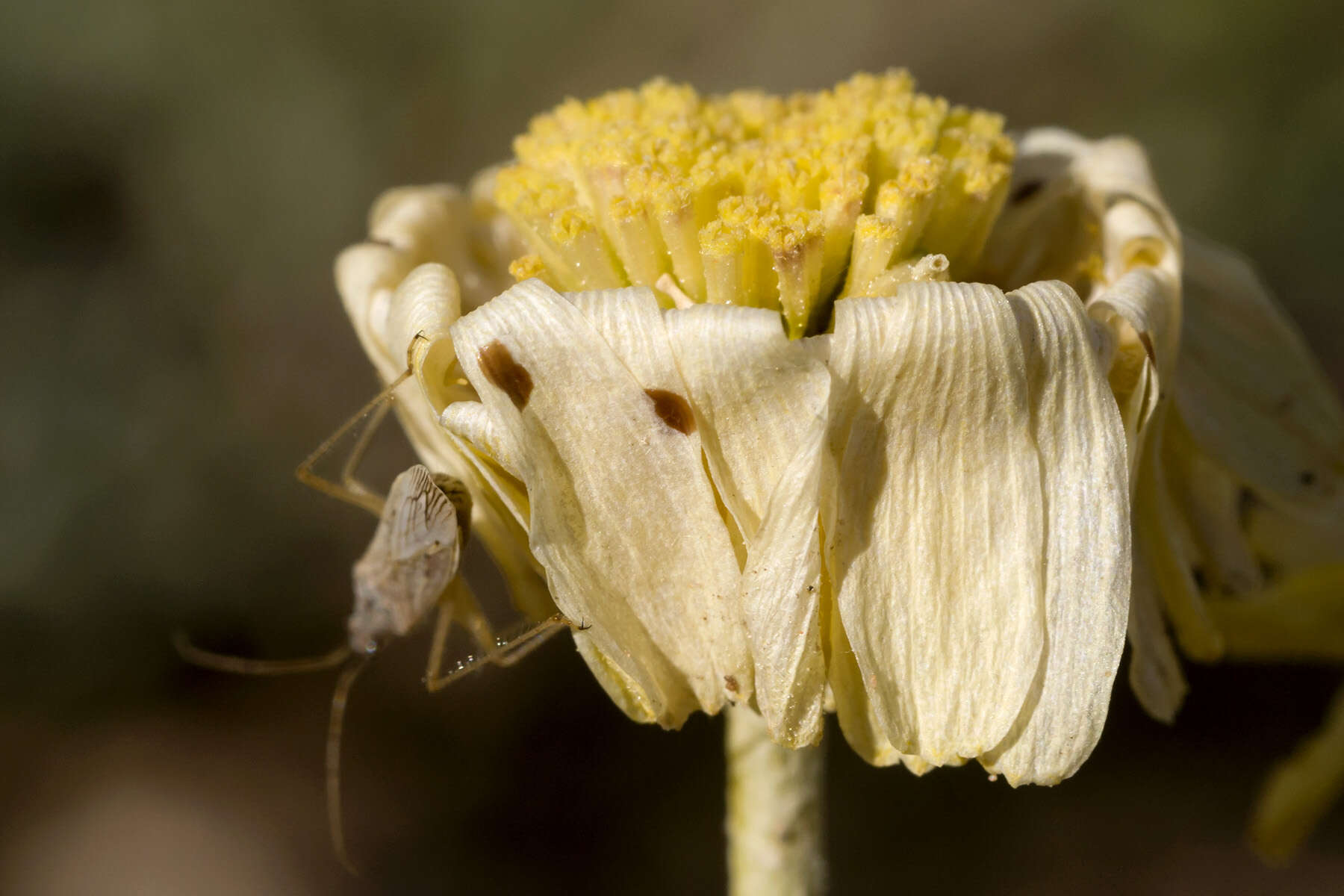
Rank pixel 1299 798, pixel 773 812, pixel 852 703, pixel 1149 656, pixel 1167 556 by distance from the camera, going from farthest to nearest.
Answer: pixel 1299 798 < pixel 773 812 < pixel 1167 556 < pixel 1149 656 < pixel 852 703

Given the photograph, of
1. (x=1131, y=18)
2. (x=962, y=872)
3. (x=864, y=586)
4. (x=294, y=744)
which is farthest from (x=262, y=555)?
(x=1131, y=18)

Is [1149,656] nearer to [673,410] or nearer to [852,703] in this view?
[852,703]

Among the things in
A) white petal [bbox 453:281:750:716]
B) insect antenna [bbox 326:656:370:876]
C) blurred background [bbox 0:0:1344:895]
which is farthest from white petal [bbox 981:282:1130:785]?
blurred background [bbox 0:0:1344:895]

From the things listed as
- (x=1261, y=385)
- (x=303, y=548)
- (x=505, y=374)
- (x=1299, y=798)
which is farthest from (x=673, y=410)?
(x=303, y=548)

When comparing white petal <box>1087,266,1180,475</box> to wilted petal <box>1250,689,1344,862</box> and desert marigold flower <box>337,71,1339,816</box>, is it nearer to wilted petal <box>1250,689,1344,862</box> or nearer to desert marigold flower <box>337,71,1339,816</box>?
desert marigold flower <box>337,71,1339,816</box>

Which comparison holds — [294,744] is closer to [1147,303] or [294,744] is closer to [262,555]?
[262,555]
